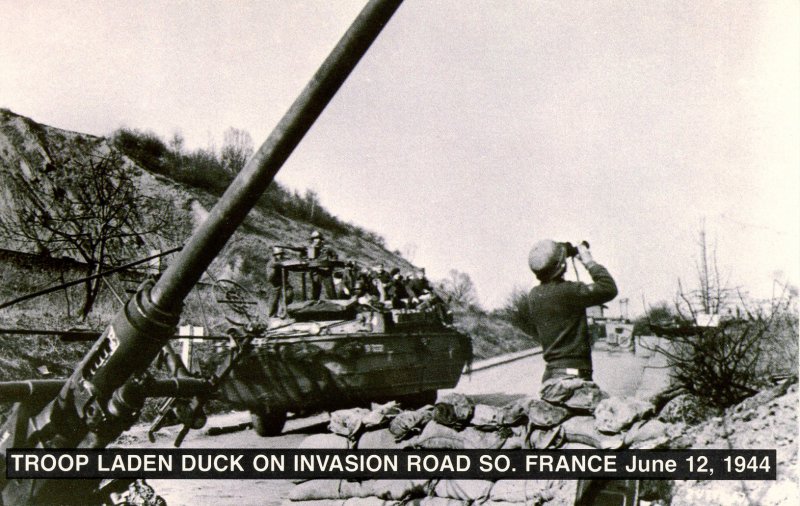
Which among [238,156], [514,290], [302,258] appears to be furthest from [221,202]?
[238,156]

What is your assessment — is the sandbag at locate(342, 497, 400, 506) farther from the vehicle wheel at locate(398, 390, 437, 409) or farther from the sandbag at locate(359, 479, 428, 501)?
the vehicle wheel at locate(398, 390, 437, 409)

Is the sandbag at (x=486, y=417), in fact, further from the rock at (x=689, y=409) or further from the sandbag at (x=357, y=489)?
the rock at (x=689, y=409)

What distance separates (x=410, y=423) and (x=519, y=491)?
27.4 inches

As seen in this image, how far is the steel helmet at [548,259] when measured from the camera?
3314mm

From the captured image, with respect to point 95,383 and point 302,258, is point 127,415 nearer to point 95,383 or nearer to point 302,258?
point 95,383

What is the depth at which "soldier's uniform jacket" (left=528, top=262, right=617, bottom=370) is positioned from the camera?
321 cm

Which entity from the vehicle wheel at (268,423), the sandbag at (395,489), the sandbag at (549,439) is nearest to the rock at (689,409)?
the sandbag at (549,439)

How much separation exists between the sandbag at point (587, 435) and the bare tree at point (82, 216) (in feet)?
14.5

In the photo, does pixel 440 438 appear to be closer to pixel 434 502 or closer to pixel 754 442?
pixel 434 502

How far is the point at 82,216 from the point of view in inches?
295

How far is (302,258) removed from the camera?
822 centimetres

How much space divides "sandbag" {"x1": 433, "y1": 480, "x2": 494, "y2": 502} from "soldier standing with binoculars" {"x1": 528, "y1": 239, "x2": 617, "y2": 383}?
582mm

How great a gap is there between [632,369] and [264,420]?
16.8ft

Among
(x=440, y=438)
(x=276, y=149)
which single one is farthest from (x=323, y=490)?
(x=276, y=149)
